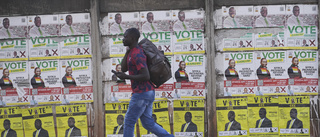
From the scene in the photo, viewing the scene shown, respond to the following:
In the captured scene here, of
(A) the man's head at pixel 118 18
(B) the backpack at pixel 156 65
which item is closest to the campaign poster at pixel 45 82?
(A) the man's head at pixel 118 18

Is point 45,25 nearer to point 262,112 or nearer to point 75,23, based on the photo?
point 75,23

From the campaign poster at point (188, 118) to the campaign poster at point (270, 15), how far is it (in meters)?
1.57

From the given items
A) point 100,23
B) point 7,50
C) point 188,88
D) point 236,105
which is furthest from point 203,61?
point 7,50

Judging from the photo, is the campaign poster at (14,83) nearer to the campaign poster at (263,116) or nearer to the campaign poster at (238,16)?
the campaign poster at (238,16)

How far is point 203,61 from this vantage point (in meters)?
6.34

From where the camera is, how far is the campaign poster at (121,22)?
249 inches

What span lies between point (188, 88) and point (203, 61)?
0.48 m

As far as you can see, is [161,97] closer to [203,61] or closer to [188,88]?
[188,88]

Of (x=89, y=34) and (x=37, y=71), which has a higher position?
(x=89, y=34)

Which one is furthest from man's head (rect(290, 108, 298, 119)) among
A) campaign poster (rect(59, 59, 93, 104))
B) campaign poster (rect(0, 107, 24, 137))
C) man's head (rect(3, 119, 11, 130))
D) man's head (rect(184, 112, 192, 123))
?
man's head (rect(3, 119, 11, 130))

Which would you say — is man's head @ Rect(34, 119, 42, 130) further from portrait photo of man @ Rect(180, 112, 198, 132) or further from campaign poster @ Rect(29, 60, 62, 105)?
portrait photo of man @ Rect(180, 112, 198, 132)

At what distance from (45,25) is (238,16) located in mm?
3019

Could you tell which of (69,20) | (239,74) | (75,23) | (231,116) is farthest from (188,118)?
(69,20)

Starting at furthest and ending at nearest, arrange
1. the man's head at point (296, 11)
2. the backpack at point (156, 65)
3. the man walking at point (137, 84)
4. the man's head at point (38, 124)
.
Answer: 1. the man's head at point (38, 124)
2. the man's head at point (296, 11)
3. the backpack at point (156, 65)
4. the man walking at point (137, 84)
